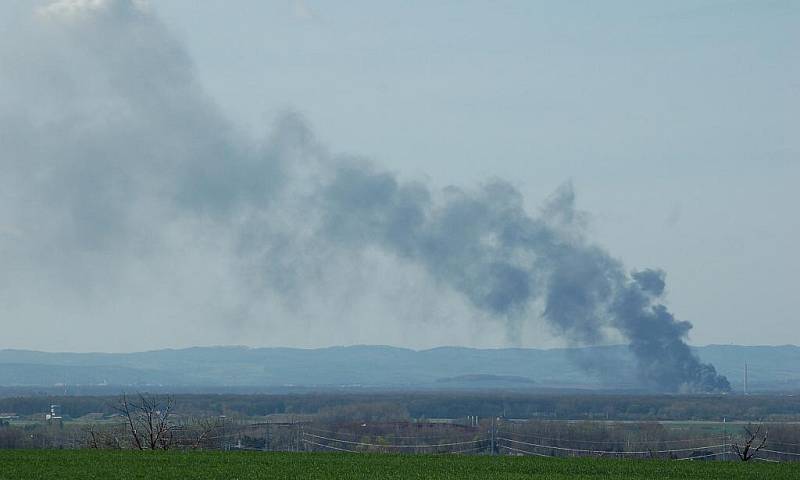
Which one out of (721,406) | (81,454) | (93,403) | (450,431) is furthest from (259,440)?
(93,403)

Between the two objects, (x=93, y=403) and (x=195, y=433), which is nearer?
(x=195, y=433)

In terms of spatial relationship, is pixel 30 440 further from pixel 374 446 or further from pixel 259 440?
pixel 374 446

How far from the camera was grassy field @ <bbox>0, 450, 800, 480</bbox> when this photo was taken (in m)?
30.8

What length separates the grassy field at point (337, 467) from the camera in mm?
30781

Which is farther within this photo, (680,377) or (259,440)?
(680,377)

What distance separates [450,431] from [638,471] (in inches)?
1639

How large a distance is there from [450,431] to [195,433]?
62.2ft

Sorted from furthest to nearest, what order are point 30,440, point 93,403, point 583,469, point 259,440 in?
point 93,403, point 30,440, point 259,440, point 583,469

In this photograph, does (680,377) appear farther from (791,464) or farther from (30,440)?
(791,464)

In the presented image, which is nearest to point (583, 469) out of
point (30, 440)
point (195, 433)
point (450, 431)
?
point (195, 433)

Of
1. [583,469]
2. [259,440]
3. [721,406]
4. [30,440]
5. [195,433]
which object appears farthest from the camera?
[721,406]

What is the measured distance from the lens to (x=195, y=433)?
60875 mm

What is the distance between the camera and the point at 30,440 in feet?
241

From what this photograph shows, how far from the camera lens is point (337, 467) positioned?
33.0 meters
